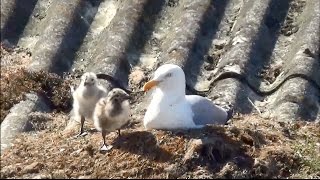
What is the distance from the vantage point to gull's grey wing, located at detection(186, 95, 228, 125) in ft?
17.6

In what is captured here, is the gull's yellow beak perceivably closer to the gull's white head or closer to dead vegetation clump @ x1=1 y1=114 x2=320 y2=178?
the gull's white head

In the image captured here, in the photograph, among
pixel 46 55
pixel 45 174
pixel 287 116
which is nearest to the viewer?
pixel 45 174

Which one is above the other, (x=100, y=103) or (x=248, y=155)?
(x=100, y=103)

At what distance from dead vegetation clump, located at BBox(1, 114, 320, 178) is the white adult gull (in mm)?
96

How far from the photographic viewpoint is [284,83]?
19.1 feet

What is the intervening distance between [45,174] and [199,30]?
2139mm

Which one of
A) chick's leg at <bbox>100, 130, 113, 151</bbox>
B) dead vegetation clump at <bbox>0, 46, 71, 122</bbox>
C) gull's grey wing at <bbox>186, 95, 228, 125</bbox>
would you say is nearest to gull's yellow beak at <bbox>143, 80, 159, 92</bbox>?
gull's grey wing at <bbox>186, 95, 228, 125</bbox>

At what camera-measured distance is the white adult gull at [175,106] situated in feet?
17.3

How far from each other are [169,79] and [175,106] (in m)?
0.19

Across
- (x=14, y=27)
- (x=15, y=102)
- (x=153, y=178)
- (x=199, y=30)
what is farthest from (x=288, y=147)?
(x=14, y=27)

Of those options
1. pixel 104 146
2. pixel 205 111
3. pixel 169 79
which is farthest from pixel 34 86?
pixel 205 111

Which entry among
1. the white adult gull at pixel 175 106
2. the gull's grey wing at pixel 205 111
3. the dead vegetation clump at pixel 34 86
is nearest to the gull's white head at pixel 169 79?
the white adult gull at pixel 175 106

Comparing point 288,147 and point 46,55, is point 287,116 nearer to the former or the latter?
point 288,147

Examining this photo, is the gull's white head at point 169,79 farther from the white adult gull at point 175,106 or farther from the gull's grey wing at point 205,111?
the gull's grey wing at point 205,111
